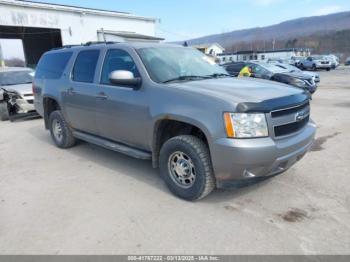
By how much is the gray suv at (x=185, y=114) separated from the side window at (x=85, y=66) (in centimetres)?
2

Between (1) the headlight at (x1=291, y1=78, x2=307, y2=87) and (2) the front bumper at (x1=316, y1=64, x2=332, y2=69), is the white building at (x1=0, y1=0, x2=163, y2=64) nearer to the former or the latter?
(1) the headlight at (x1=291, y1=78, x2=307, y2=87)

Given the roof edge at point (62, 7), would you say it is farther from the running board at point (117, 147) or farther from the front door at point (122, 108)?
the front door at point (122, 108)

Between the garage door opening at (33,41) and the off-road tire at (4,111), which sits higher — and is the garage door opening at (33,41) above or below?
above

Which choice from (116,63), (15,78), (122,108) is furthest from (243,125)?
(15,78)

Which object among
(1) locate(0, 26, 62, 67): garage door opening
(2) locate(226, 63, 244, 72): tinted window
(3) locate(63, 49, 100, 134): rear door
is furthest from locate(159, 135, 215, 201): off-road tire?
(1) locate(0, 26, 62, 67): garage door opening

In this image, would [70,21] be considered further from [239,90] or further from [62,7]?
[239,90]

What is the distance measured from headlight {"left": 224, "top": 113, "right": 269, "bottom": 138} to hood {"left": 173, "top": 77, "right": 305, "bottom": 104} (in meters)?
0.16

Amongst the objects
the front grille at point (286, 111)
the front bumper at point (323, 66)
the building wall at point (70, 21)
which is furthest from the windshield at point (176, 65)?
the front bumper at point (323, 66)

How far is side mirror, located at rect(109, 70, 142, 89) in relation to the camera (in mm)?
3984

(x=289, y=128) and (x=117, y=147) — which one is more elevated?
(x=289, y=128)

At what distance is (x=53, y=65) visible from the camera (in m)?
6.23

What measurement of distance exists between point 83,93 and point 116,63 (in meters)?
0.90

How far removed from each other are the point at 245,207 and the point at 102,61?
3.01 meters

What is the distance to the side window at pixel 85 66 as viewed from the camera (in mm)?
5062
